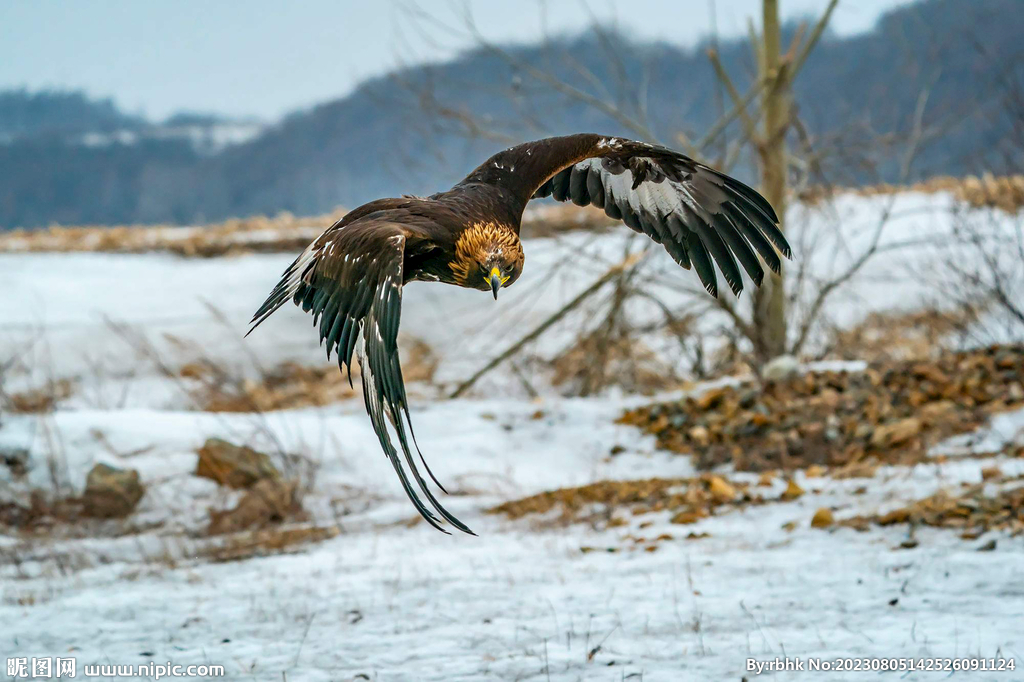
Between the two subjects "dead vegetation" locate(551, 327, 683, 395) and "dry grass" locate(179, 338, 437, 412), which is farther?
"dry grass" locate(179, 338, 437, 412)

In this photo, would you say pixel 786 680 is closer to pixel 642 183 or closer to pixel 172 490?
pixel 642 183

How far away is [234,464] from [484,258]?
467cm

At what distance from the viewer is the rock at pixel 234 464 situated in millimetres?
7125

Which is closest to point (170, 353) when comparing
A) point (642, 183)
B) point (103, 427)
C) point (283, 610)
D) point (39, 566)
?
point (103, 427)

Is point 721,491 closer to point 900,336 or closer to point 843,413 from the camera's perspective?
point 843,413

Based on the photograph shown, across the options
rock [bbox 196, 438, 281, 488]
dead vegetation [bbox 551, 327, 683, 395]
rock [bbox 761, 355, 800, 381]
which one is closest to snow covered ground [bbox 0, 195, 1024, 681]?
rock [bbox 196, 438, 281, 488]

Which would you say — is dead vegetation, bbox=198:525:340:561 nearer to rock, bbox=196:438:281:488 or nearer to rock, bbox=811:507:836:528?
rock, bbox=196:438:281:488

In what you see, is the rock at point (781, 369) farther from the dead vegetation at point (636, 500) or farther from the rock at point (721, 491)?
the rock at point (721, 491)

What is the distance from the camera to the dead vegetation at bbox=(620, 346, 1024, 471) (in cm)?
677

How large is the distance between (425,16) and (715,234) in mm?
5077

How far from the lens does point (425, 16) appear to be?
8.00 m

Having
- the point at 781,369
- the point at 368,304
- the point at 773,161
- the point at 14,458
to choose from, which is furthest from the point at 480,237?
the point at 14,458

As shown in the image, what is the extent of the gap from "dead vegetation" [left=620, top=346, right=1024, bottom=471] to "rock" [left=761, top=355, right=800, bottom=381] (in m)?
0.09

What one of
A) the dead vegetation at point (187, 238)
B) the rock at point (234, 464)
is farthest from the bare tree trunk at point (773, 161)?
the dead vegetation at point (187, 238)
